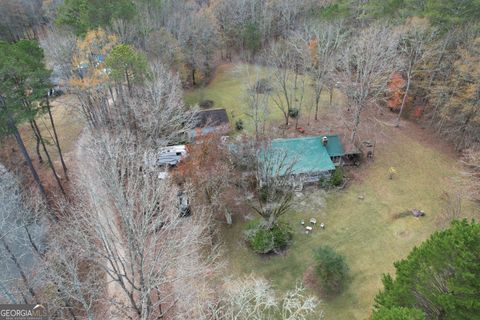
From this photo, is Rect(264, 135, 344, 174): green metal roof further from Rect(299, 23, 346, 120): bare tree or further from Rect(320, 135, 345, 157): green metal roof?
Rect(299, 23, 346, 120): bare tree

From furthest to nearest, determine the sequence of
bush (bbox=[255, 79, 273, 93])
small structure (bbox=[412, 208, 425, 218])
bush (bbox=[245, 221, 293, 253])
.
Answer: bush (bbox=[255, 79, 273, 93]) → small structure (bbox=[412, 208, 425, 218]) → bush (bbox=[245, 221, 293, 253])

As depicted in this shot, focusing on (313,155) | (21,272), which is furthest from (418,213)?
(21,272)

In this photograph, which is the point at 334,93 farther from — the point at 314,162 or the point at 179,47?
the point at 179,47

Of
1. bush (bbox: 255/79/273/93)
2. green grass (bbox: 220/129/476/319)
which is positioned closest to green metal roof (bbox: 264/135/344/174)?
green grass (bbox: 220/129/476/319)

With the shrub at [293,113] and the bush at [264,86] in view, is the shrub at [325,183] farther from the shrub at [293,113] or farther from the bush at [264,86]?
the bush at [264,86]

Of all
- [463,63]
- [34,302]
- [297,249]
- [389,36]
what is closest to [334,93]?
[389,36]

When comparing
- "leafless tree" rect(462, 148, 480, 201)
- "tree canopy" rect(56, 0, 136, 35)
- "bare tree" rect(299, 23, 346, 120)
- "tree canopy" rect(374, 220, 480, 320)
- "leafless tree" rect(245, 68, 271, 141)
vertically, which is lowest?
"leafless tree" rect(462, 148, 480, 201)

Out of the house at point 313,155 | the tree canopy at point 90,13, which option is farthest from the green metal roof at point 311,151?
the tree canopy at point 90,13
